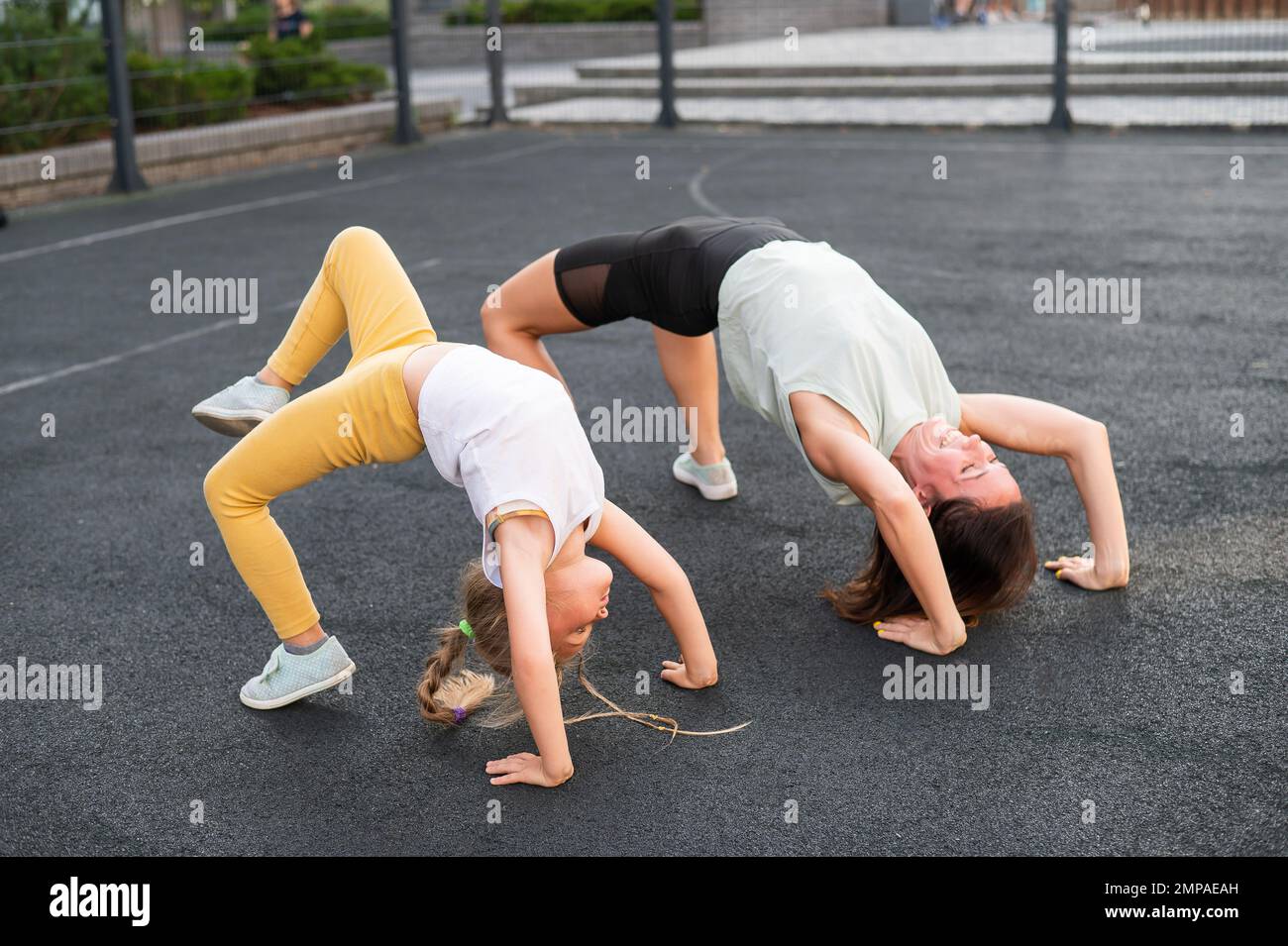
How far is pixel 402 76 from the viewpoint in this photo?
1438cm

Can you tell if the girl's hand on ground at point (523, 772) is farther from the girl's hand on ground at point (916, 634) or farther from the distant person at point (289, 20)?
the distant person at point (289, 20)

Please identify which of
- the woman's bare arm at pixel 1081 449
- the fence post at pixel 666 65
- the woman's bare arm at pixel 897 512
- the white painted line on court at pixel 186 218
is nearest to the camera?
Answer: the woman's bare arm at pixel 897 512

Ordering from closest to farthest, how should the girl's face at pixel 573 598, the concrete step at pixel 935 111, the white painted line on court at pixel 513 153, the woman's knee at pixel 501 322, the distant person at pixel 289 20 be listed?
the girl's face at pixel 573 598, the woman's knee at pixel 501 322, the white painted line on court at pixel 513 153, the concrete step at pixel 935 111, the distant person at pixel 289 20

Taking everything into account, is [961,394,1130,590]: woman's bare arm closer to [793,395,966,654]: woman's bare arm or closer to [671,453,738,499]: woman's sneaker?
[793,395,966,654]: woman's bare arm

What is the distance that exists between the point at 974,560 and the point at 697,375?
1455 mm

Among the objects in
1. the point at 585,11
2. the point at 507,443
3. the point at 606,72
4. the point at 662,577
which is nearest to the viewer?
the point at 507,443

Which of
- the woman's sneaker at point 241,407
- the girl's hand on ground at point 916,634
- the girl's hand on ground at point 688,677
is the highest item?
the woman's sneaker at point 241,407

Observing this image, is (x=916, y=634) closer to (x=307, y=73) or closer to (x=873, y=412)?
(x=873, y=412)

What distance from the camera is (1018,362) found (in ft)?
20.9

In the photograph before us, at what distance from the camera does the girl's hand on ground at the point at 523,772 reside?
318 centimetres

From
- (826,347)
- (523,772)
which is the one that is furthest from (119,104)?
(523,772)

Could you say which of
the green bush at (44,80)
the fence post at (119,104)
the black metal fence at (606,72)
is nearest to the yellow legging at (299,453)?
the black metal fence at (606,72)

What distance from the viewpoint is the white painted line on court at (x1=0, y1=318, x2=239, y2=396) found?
6.30m

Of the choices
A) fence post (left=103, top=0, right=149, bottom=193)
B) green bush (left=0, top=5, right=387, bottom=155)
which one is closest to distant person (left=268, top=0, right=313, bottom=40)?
green bush (left=0, top=5, right=387, bottom=155)
